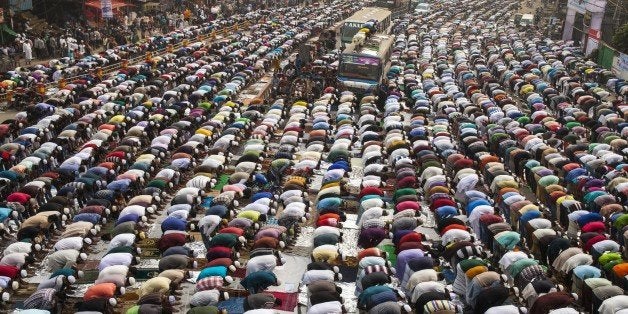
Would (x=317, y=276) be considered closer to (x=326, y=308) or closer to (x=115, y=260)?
(x=326, y=308)

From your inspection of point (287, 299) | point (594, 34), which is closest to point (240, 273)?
point (287, 299)

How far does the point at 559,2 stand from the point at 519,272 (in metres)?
61.5

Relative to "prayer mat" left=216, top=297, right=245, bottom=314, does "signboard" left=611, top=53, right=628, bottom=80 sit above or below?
below

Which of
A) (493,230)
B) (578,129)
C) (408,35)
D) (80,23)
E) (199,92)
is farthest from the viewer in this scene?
(408,35)

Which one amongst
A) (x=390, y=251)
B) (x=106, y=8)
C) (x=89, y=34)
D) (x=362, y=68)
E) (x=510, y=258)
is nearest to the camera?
(x=510, y=258)

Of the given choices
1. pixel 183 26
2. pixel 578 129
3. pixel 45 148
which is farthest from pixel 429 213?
pixel 183 26

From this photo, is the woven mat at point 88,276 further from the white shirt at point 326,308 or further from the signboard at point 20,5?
the signboard at point 20,5

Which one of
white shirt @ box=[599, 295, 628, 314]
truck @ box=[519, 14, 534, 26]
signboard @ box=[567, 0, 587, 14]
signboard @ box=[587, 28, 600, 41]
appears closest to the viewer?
white shirt @ box=[599, 295, 628, 314]

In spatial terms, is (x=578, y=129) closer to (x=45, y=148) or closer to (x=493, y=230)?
(x=493, y=230)

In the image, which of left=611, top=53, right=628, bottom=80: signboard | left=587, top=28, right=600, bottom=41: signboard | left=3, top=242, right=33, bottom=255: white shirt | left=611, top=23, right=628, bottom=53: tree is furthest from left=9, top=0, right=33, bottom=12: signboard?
left=611, top=23, right=628, bottom=53: tree

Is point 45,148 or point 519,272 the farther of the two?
point 45,148

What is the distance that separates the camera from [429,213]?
65.9 ft

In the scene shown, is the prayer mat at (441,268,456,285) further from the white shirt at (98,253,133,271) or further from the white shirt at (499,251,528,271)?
the white shirt at (98,253,133,271)

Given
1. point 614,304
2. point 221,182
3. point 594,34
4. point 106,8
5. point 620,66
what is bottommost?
point 620,66
